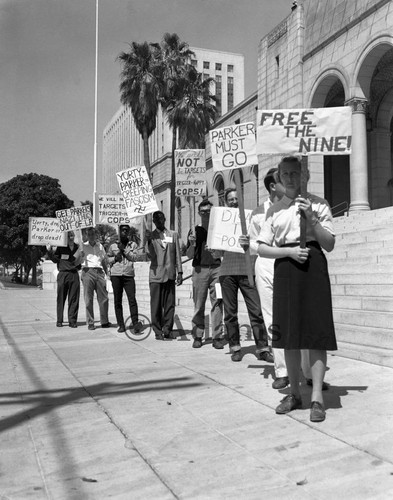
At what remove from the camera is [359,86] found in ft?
61.9

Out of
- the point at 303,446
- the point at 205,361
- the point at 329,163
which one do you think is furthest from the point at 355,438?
the point at 329,163

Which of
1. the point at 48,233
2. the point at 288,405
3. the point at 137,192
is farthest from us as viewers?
the point at 48,233

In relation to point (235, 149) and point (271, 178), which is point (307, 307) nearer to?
point (271, 178)

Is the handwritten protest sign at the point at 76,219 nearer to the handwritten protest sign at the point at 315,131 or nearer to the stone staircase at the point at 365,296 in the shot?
the stone staircase at the point at 365,296

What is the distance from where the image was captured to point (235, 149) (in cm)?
738

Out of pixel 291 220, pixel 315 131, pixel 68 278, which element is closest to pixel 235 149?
pixel 315 131

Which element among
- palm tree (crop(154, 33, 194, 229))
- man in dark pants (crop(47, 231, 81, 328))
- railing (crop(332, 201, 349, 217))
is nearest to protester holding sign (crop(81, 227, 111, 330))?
man in dark pants (crop(47, 231, 81, 328))

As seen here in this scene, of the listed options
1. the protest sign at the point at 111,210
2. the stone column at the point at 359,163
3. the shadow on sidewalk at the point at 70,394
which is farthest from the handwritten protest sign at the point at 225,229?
the stone column at the point at 359,163

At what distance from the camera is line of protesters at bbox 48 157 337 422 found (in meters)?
3.89

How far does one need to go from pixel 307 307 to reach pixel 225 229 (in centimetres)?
283

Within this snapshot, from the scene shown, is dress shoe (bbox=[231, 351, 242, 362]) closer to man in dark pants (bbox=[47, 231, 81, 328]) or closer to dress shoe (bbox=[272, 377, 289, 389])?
dress shoe (bbox=[272, 377, 289, 389])

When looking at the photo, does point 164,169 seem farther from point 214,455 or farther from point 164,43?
point 214,455

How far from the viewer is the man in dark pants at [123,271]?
945 cm

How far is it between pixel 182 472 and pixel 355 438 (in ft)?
3.85
